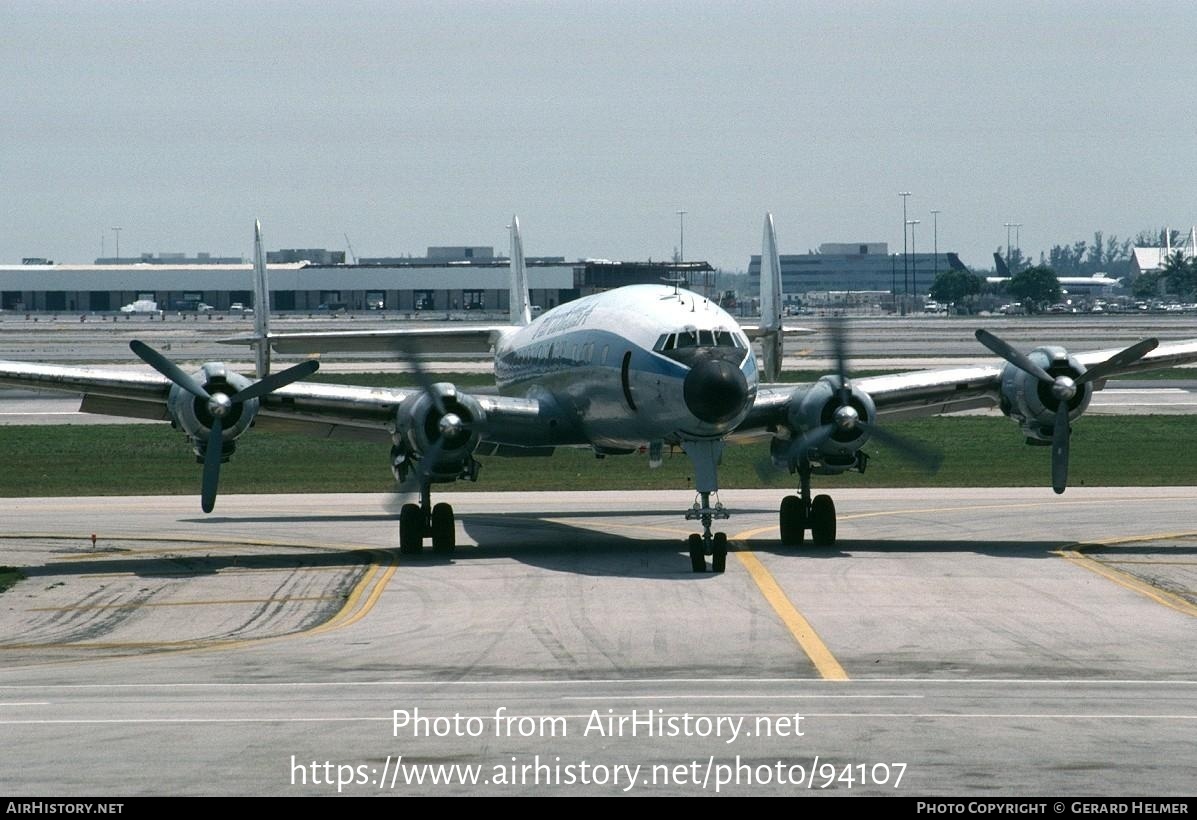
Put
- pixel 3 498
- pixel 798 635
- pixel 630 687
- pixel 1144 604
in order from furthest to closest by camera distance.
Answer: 1. pixel 3 498
2. pixel 1144 604
3. pixel 798 635
4. pixel 630 687

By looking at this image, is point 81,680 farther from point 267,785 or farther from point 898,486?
point 898,486

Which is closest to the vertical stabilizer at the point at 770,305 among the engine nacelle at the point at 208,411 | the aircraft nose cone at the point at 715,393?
the aircraft nose cone at the point at 715,393

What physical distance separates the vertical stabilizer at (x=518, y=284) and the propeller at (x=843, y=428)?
17.0m

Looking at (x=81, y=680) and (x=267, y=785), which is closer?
(x=267, y=785)

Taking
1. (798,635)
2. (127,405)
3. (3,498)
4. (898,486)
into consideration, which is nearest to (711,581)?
(798,635)

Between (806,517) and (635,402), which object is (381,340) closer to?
(635,402)

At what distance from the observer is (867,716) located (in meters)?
17.8

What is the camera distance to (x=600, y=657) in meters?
22.0

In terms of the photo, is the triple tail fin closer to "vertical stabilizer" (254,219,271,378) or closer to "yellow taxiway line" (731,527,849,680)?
"yellow taxiway line" (731,527,849,680)

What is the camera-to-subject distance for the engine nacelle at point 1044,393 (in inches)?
1345

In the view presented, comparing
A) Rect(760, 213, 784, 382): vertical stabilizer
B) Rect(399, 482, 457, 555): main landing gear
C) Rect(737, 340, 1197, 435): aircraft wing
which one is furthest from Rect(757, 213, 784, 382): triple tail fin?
Rect(399, 482, 457, 555): main landing gear

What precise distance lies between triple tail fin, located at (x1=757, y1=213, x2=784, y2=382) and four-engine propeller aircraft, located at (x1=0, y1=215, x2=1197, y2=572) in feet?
14.1

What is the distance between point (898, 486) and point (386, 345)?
15907 mm

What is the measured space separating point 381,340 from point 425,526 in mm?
8252
